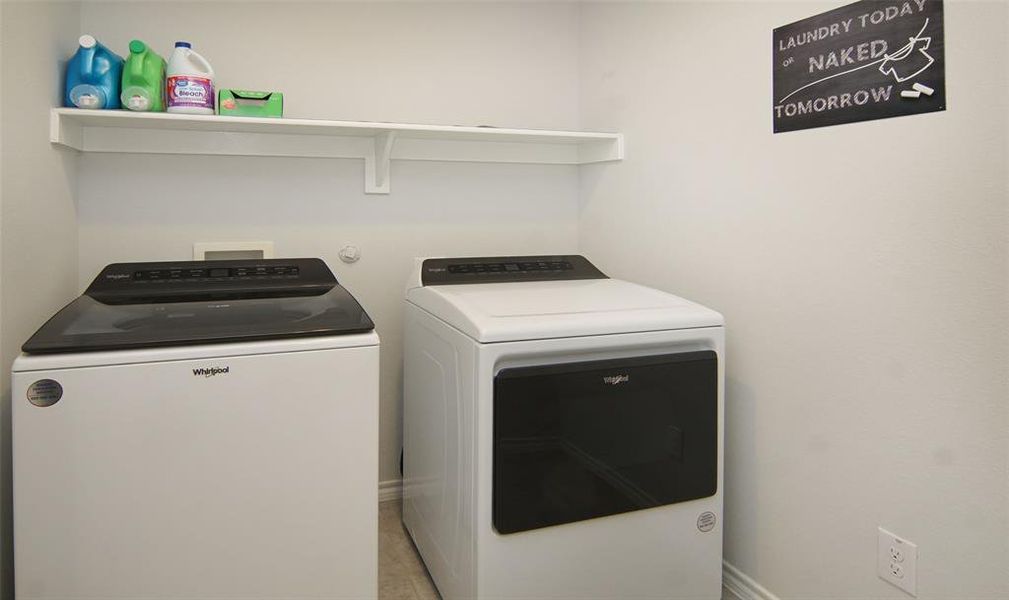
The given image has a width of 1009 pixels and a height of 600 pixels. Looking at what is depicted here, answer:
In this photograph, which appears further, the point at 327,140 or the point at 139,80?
the point at 327,140

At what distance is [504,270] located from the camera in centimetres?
221

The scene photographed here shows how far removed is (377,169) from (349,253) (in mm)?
311

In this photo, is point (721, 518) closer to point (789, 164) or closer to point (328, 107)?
point (789, 164)

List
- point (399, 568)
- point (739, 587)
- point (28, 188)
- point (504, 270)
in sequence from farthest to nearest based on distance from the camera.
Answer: point (504, 270) < point (399, 568) < point (739, 587) < point (28, 188)

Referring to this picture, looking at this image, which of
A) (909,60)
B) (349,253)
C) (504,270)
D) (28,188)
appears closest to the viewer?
(909,60)

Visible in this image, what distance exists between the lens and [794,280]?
1.69 metres

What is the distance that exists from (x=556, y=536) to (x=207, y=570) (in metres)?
0.79

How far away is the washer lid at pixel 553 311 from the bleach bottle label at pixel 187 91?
811 mm

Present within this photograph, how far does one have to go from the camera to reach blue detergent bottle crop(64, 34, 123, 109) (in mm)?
1774

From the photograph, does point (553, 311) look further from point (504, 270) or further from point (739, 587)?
point (739, 587)

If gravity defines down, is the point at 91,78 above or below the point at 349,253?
above

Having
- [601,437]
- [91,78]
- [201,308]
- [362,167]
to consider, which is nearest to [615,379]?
[601,437]

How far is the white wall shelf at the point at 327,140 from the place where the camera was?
190cm

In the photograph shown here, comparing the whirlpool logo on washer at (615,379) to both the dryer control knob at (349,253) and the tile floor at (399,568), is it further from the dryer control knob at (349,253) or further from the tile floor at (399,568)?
the dryer control knob at (349,253)
